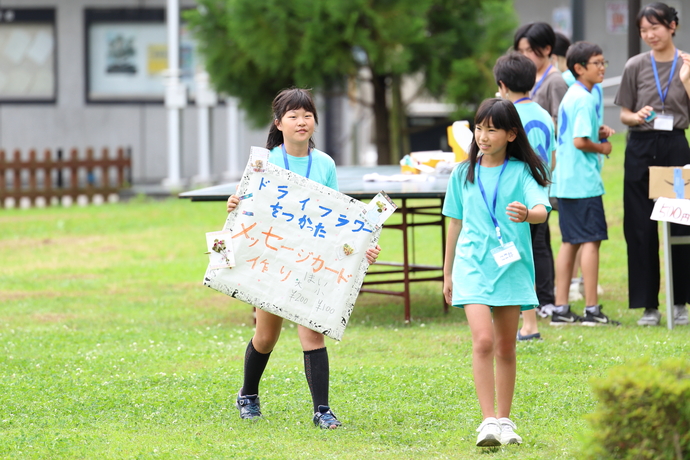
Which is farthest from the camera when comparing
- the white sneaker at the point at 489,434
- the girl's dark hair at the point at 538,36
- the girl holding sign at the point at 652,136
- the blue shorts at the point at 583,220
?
the blue shorts at the point at 583,220

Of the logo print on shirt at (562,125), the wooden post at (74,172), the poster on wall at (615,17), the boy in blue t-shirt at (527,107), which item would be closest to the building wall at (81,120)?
the wooden post at (74,172)

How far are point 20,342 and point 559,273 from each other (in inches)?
159

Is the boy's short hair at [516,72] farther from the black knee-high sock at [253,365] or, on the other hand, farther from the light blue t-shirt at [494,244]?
the black knee-high sock at [253,365]

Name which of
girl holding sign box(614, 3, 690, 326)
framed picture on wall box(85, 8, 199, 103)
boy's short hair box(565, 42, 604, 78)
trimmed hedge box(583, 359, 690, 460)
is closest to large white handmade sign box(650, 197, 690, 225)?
girl holding sign box(614, 3, 690, 326)

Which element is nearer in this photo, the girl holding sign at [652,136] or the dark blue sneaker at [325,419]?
the dark blue sneaker at [325,419]

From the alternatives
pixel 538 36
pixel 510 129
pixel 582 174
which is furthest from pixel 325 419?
pixel 538 36

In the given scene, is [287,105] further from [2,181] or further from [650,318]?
[2,181]

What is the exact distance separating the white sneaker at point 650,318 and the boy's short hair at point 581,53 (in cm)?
184

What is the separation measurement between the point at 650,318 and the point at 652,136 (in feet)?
4.41

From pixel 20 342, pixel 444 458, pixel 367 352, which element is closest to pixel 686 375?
pixel 444 458

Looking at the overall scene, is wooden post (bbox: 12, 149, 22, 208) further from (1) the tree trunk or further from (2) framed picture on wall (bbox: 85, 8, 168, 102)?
(1) the tree trunk

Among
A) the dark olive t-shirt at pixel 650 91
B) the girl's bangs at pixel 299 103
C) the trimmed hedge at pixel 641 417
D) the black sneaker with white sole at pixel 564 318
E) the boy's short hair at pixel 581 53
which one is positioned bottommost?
the black sneaker with white sole at pixel 564 318

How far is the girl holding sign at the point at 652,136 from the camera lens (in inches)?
282

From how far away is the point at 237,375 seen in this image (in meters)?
6.20
